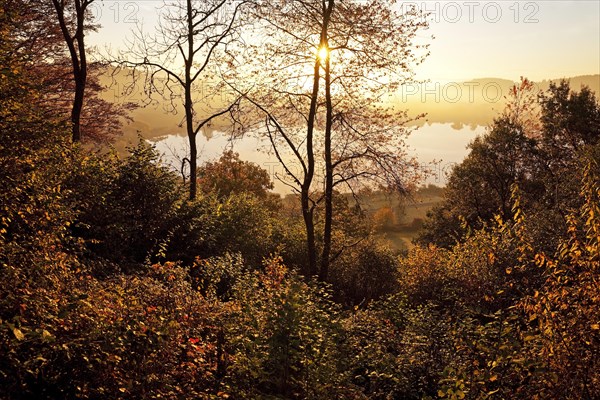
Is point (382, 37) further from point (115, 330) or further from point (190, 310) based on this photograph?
point (115, 330)

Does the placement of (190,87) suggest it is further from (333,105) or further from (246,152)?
(246,152)

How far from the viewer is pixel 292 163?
58.0 feet

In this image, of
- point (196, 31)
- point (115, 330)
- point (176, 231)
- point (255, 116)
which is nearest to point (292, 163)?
point (255, 116)

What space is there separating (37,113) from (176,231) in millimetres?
8105

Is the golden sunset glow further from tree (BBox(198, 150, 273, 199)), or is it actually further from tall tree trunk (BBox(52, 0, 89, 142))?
tree (BBox(198, 150, 273, 199))

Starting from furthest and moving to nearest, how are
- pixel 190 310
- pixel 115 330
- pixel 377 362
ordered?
1. pixel 377 362
2. pixel 190 310
3. pixel 115 330

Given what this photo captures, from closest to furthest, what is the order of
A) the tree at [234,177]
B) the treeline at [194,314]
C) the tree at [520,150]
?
the treeline at [194,314]
the tree at [520,150]
the tree at [234,177]

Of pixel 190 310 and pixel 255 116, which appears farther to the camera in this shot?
pixel 255 116

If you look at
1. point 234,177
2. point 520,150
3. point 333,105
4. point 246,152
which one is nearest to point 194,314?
point 333,105

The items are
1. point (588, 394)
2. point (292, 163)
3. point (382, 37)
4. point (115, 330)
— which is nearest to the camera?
point (588, 394)

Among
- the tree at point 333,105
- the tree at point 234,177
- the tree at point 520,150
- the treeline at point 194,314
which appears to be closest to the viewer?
the treeline at point 194,314

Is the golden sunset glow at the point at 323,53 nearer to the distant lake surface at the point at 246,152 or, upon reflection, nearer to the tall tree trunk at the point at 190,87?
the distant lake surface at the point at 246,152

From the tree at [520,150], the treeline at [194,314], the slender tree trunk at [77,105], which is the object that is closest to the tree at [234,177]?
the tree at [520,150]

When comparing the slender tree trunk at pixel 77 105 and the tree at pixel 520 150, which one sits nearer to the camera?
the slender tree trunk at pixel 77 105
